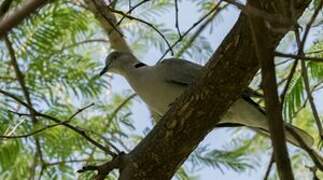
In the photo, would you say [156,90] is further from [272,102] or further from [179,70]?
[272,102]

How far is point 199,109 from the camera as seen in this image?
5.23ft

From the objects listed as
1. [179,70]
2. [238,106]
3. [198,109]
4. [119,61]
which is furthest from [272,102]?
[119,61]

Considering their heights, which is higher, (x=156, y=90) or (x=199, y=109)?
(x=156, y=90)

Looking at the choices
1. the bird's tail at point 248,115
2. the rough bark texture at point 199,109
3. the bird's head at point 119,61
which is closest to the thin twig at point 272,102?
the rough bark texture at point 199,109

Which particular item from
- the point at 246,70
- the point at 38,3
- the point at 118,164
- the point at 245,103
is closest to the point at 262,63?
the point at 38,3

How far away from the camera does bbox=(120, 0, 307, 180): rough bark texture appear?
155 centimetres

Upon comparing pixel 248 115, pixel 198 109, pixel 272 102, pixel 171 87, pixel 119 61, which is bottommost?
pixel 272 102

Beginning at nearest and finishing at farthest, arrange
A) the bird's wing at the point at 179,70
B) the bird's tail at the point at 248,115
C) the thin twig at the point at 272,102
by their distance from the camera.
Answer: the thin twig at the point at 272,102
the bird's tail at the point at 248,115
the bird's wing at the point at 179,70

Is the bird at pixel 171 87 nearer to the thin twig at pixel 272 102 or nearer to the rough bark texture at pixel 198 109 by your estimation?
the rough bark texture at pixel 198 109

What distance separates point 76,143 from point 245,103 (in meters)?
0.53

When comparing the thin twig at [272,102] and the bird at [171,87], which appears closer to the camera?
the thin twig at [272,102]

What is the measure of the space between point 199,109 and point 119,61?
118cm

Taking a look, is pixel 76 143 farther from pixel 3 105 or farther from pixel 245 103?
pixel 245 103

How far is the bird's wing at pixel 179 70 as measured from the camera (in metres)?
2.39
